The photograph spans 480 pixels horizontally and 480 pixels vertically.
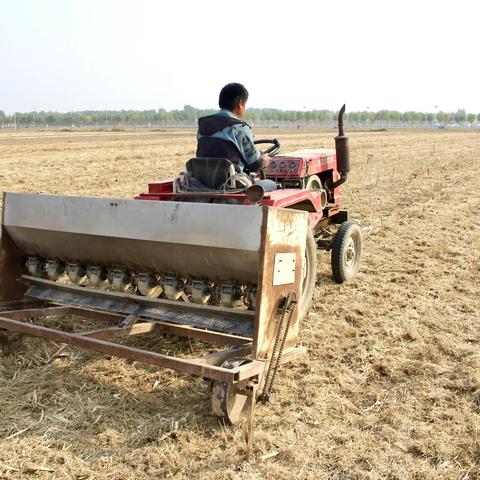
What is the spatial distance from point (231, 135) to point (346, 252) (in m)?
2.04

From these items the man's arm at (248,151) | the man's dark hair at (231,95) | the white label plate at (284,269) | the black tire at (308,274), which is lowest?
the black tire at (308,274)

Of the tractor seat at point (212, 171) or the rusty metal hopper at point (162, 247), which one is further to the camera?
the tractor seat at point (212, 171)

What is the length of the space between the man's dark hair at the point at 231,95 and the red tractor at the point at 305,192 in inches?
17.2

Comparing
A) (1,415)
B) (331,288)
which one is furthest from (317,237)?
(1,415)

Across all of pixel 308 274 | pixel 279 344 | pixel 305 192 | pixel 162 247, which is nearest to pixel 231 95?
pixel 305 192

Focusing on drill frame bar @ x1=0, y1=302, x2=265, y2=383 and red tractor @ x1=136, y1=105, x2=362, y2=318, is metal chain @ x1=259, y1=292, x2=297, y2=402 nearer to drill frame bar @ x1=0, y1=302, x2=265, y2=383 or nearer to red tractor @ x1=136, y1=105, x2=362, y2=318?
drill frame bar @ x1=0, y1=302, x2=265, y2=383

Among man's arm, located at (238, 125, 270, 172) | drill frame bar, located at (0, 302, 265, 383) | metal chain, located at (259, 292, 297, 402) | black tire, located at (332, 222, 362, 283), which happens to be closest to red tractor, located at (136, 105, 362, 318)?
black tire, located at (332, 222, 362, 283)

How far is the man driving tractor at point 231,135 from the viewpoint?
13.3 ft

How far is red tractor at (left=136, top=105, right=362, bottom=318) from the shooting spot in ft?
13.4

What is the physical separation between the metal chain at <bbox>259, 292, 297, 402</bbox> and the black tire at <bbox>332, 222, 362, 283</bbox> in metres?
2.05

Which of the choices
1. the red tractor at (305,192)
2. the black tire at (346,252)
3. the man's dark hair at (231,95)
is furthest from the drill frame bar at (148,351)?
the black tire at (346,252)

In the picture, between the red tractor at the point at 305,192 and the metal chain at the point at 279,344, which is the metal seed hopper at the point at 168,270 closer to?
the metal chain at the point at 279,344

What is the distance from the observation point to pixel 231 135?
4.06 meters

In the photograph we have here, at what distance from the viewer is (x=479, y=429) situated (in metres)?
3.12
